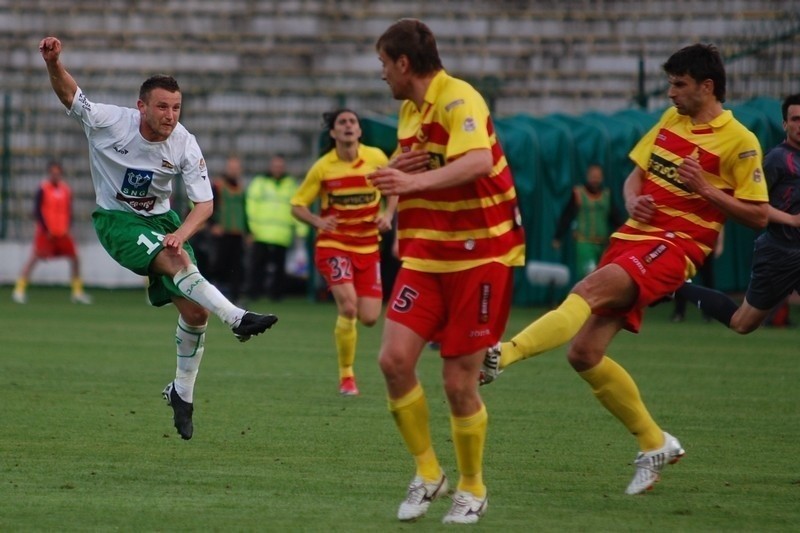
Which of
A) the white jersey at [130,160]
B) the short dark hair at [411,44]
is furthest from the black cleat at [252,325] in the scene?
the short dark hair at [411,44]

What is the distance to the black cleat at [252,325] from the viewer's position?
7.88 metres

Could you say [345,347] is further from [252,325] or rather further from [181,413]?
[252,325]

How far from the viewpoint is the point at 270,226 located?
72.0 feet

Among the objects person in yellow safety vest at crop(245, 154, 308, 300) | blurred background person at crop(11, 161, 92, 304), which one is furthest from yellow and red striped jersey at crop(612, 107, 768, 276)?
blurred background person at crop(11, 161, 92, 304)

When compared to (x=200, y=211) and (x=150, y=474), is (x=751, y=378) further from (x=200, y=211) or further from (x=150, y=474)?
(x=150, y=474)

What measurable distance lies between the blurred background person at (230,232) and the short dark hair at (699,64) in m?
15.0

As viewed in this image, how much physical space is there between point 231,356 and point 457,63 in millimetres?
12937

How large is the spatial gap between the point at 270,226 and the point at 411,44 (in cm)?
1592

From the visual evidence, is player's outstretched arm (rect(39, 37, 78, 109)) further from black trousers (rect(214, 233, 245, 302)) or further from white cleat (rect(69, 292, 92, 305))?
black trousers (rect(214, 233, 245, 302))

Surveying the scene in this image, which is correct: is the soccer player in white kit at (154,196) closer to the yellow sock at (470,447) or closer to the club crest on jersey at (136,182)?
the club crest on jersey at (136,182)

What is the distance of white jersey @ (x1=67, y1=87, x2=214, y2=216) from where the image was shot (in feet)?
27.8

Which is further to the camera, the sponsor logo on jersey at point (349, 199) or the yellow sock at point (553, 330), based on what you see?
the sponsor logo on jersey at point (349, 199)

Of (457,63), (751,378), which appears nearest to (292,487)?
(751,378)

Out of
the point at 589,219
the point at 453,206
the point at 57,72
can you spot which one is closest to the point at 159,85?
the point at 57,72
